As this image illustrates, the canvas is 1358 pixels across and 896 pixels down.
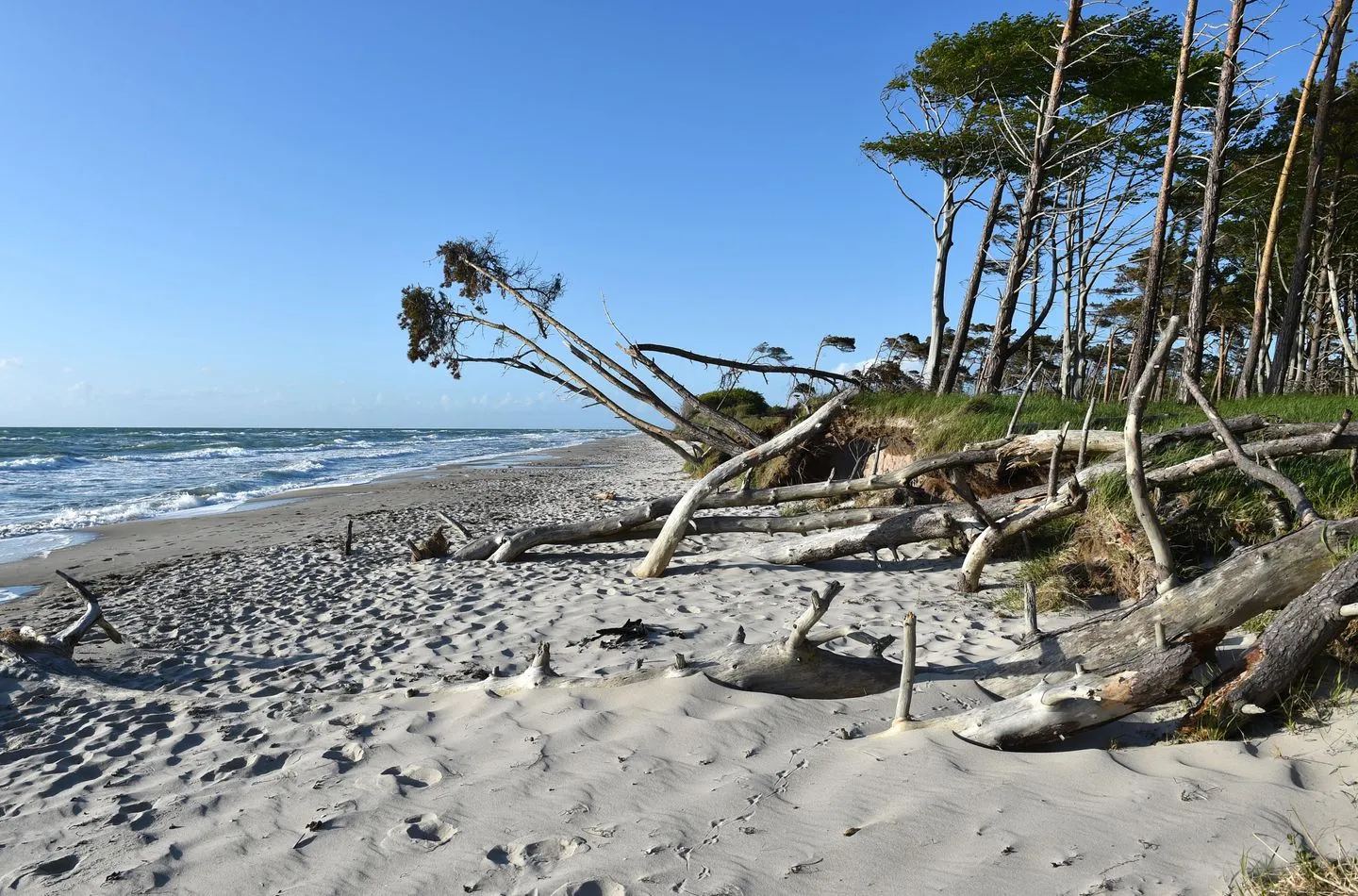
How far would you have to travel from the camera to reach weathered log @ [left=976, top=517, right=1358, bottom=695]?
3.96m

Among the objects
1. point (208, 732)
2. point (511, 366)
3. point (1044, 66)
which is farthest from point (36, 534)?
point (1044, 66)

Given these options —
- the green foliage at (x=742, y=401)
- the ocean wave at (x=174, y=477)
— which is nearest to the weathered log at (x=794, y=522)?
the ocean wave at (x=174, y=477)

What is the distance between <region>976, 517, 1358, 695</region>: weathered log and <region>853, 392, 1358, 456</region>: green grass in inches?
154

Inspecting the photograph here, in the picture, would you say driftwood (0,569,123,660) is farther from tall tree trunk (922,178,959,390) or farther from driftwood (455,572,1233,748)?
tall tree trunk (922,178,959,390)

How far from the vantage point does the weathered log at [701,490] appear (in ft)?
24.8

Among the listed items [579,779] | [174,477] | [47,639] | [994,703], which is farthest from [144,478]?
[994,703]

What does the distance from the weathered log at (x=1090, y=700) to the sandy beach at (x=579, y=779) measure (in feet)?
0.43

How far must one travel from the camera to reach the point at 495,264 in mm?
11250

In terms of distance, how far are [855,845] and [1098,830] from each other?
2.83ft

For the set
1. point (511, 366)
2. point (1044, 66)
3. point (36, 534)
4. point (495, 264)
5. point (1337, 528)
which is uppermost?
point (1044, 66)

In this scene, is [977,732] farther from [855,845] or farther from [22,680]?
[22,680]

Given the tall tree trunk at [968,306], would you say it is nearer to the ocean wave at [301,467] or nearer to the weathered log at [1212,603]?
the weathered log at [1212,603]

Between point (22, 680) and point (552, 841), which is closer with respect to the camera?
point (552, 841)

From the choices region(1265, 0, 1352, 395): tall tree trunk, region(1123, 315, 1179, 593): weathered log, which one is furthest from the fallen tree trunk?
region(1265, 0, 1352, 395): tall tree trunk
